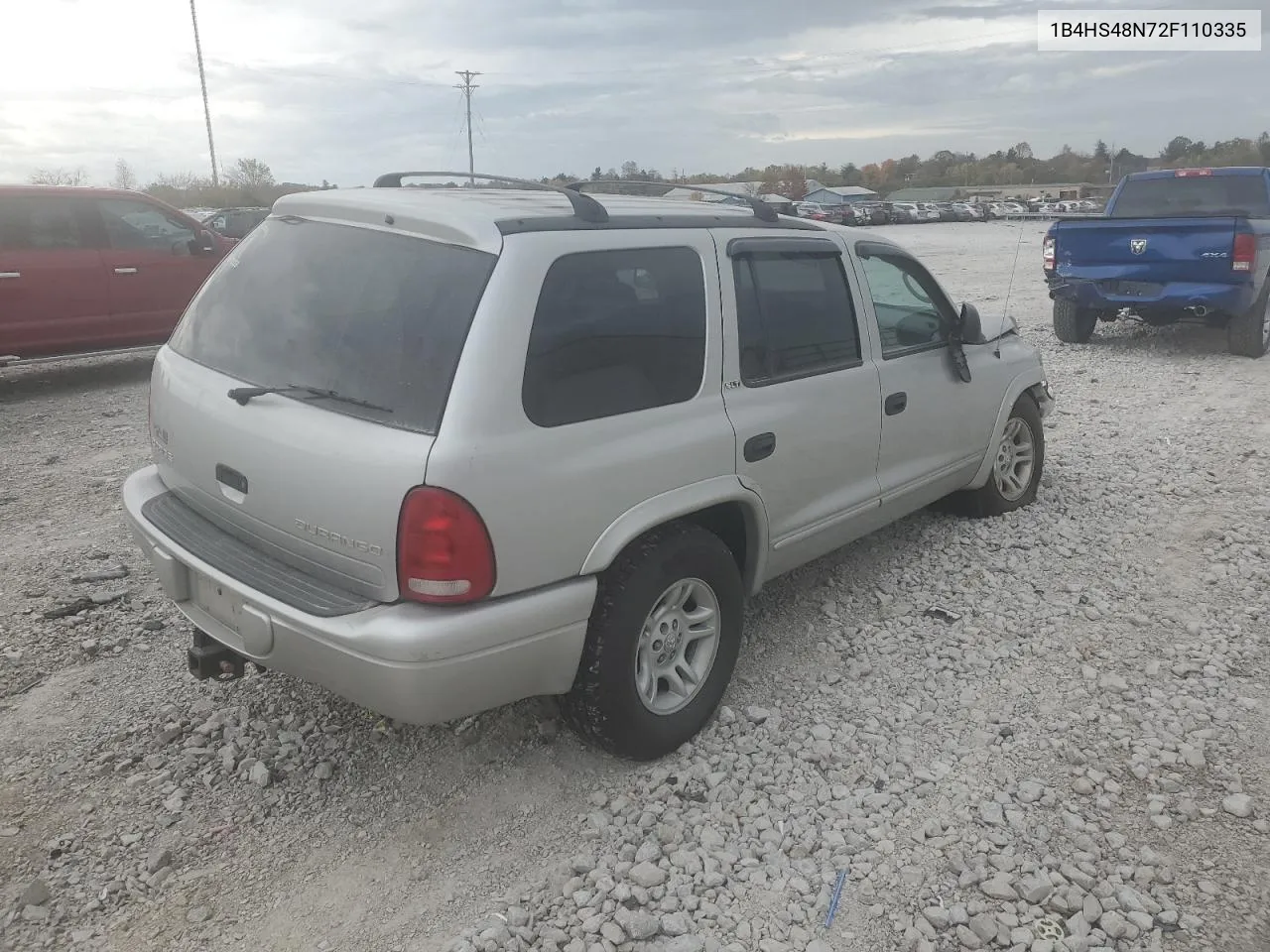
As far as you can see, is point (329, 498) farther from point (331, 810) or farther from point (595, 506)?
point (331, 810)

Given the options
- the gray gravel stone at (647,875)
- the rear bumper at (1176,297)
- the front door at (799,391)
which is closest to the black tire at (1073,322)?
the rear bumper at (1176,297)

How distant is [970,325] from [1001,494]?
128 centimetres

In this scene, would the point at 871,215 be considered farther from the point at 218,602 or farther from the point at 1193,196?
the point at 218,602

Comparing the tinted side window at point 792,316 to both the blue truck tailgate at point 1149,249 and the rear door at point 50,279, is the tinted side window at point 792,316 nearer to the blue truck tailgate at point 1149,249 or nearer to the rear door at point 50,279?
the blue truck tailgate at point 1149,249

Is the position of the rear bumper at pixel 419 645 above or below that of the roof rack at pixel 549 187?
below

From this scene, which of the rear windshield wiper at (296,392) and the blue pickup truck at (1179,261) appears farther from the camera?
the blue pickup truck at (1179,261)

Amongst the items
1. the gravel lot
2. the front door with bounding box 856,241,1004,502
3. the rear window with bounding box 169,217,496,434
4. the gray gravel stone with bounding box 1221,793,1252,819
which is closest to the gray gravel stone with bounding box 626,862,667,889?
the gravel lot

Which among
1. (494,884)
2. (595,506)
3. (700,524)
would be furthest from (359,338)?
(494,884)

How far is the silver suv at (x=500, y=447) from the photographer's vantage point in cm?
252

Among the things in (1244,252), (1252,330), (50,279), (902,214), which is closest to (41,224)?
(50,279)

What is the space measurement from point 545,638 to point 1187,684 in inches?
103

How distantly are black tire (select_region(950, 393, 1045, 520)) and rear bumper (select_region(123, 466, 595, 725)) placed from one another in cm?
315

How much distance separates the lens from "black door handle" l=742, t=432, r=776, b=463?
3.25 meters

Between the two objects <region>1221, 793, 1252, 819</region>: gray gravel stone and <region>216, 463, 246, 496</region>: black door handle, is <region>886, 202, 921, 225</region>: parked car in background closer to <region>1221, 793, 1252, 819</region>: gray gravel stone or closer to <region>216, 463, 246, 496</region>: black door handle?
<region>1221, 793, 1252, 819</region>: gray gravel stone
